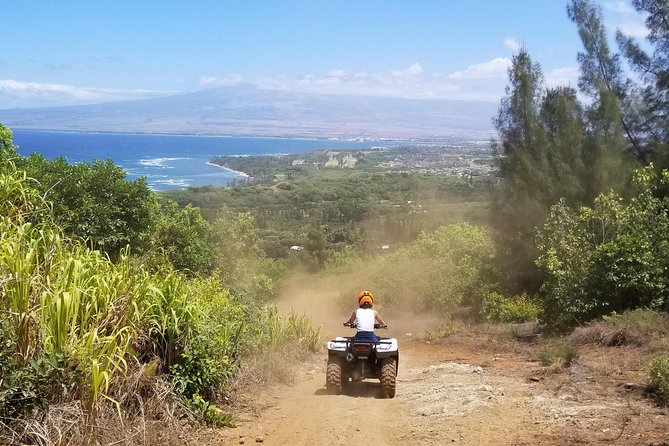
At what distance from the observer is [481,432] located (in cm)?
681

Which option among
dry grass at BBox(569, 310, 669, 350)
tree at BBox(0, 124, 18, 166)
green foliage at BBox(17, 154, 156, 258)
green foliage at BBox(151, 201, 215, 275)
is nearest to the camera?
dry grass at BBox(569, 310, 669, 350)

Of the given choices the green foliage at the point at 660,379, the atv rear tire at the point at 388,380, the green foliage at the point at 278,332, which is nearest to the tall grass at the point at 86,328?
the atv rear tire at the point at 388,380

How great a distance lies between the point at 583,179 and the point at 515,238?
3582 mm

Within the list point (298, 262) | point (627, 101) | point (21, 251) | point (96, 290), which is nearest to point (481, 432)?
point (96, 290)

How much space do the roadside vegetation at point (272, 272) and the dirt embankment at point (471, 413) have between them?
0.48 m

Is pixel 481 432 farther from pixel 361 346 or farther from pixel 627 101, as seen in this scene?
pixel 627 101

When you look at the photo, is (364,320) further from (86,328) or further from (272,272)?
(272,272)

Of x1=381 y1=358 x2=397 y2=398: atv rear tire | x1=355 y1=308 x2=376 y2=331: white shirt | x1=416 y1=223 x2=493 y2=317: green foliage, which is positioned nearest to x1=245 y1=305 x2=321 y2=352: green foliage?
x1=355 y1=308 x2=376 y2=331: white shirt

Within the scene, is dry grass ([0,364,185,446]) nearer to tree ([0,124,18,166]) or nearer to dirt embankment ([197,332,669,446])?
dirt embankment ([197,332,669,446])

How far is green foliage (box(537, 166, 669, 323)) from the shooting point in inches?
538

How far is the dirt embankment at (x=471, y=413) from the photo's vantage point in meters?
6.58

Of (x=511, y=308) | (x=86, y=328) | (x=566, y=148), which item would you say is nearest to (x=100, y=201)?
(x=86, y=328)

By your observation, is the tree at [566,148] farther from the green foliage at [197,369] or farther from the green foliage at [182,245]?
the green foliage at [197,369]

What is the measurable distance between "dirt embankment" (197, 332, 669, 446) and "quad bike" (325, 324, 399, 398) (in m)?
0.29
